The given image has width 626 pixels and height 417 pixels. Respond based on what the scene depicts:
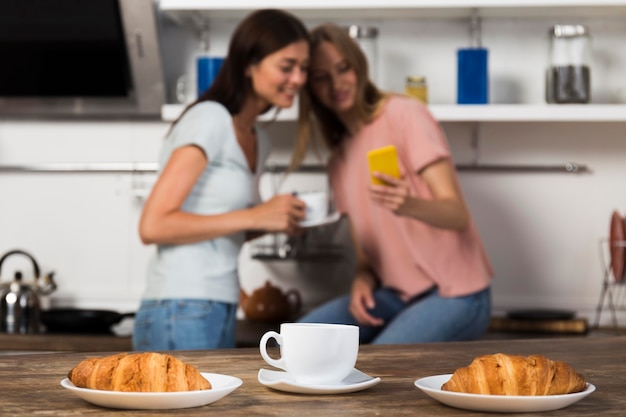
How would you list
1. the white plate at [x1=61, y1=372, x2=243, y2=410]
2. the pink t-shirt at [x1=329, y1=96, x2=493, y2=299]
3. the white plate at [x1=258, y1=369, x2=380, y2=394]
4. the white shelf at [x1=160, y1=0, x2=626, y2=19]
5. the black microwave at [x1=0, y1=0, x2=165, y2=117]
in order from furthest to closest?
the black microwave at [x1=0, y1=0, x2=165, y2=117] < the white shelf at [x1=160, y1=0, x2=626, y2=19] < the pink t-shirt at [x1=329, y1=96, x2=493, y2=299] < the white plate at [x1=258, y1=369, x2=380, y2=394] < the white plate at [x1=61, y1=372, x2=243, y2=410]

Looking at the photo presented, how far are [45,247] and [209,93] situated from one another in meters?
1.05

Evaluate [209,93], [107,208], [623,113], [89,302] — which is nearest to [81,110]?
[107,208]

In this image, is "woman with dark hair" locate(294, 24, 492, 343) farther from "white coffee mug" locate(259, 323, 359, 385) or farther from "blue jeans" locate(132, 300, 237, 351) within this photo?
"white coffee mug" locate(259, 323, 359, 385)

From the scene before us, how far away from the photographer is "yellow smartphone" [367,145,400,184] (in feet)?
6.59

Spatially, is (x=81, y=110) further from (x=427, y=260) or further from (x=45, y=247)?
(x=427, y=260)

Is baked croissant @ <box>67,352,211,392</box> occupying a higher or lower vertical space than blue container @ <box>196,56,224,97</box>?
lower

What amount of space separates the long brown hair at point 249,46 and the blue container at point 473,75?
62 cm

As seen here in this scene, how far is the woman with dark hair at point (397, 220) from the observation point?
220cm

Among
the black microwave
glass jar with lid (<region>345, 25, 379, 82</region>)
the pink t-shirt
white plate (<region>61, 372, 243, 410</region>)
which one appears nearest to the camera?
white plate (<region>61, 372, 243, 410</region>)

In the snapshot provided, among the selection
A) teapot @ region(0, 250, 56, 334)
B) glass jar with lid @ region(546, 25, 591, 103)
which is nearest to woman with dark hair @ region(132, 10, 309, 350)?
teapot @ region(0, 250, 56, 334)

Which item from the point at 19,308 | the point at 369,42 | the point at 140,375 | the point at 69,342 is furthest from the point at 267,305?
the point at 140,375

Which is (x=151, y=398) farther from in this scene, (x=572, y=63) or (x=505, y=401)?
(x=572, y=63)

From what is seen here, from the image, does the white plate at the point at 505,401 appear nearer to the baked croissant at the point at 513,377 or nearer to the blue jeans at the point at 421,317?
the baked croissant at the point at 513,377

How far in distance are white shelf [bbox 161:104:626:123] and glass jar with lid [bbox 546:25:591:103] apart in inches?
1.7
